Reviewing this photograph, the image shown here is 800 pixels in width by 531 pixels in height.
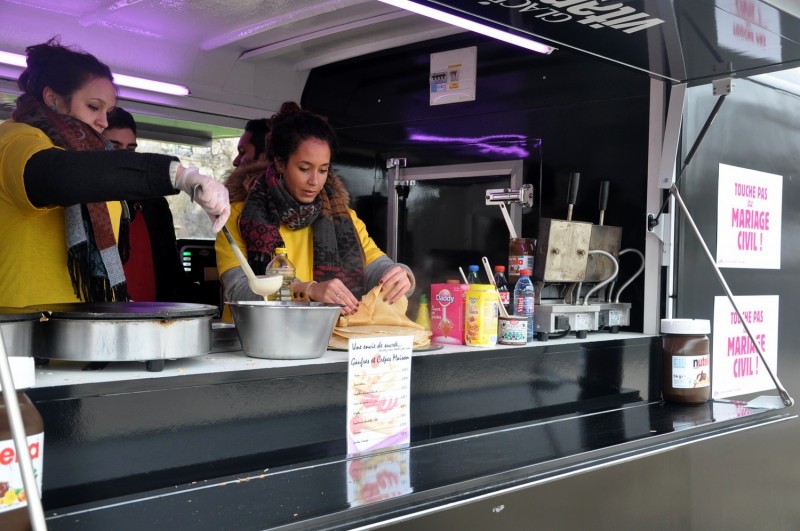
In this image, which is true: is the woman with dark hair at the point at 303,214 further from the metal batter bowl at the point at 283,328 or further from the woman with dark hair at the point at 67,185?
the metal batter bowl at the point at 283,328

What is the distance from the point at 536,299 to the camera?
312 cm

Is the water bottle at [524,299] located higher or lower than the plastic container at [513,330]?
higher

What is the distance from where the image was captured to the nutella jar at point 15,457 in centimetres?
136

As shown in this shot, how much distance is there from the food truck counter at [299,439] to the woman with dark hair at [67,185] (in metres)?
0.43

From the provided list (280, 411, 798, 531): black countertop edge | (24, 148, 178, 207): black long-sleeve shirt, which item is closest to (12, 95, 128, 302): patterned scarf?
(24, 148, 178, 207): black long-sleeve shirt

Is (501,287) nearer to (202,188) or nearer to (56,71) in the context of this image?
(202,188)

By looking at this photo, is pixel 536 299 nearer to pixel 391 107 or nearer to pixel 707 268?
pixel 707 268

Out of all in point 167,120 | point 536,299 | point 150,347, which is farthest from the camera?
point 167,120

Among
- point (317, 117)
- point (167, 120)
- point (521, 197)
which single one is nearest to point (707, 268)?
point (521, 197)

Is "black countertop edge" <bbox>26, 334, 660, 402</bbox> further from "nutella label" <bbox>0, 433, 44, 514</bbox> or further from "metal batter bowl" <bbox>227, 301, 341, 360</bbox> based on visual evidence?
"nutella label" <bbox>0, 433, 44, 514</bbox>

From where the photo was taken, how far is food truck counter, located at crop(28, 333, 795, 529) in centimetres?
173

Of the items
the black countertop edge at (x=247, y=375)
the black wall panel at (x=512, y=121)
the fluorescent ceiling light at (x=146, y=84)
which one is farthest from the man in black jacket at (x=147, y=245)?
the black countertop edge at (x=247, y=375)

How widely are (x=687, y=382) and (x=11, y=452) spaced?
8.20ft

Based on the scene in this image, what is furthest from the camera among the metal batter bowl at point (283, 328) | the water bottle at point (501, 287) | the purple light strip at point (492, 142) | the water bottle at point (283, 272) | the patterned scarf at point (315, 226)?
the purple light strip at point (492, 142)
